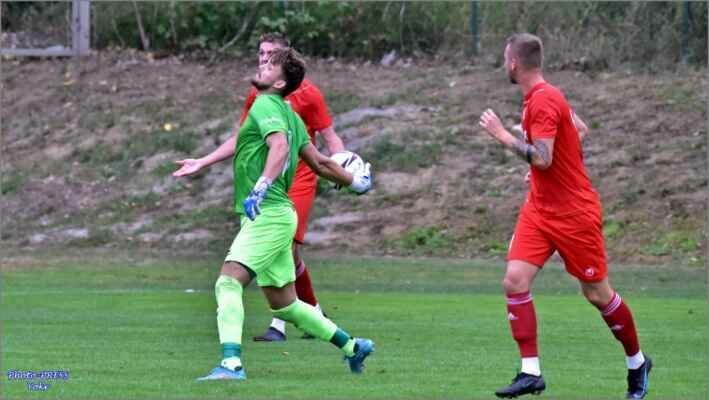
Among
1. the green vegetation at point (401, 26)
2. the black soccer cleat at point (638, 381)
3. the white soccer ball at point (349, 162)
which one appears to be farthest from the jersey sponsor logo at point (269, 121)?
the green vegetation at point (401, 26)

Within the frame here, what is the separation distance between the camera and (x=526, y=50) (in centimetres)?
934

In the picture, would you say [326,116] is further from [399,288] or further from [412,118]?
[412,118]

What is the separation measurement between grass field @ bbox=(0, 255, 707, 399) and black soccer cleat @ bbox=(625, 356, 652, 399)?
0.12 metres

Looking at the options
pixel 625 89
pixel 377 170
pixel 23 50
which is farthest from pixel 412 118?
pixel 23 50

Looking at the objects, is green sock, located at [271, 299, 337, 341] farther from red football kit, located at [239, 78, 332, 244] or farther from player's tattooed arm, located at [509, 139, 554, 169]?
red football kit, located at [239, 78, 332, 244]

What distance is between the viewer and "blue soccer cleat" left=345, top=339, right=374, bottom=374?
9844mm

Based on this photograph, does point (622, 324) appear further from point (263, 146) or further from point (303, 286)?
point (303, 286)

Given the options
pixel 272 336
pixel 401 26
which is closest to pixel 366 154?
pixel 401 26

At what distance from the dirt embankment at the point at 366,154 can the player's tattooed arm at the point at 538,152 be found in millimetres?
13948

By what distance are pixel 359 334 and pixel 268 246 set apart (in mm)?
3512

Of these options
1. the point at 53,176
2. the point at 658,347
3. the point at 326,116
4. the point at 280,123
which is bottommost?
the point at 53,176

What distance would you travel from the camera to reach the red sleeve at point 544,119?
9117 mm

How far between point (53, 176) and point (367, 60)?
7.09 meters

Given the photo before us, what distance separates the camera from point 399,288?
63.7 feet
